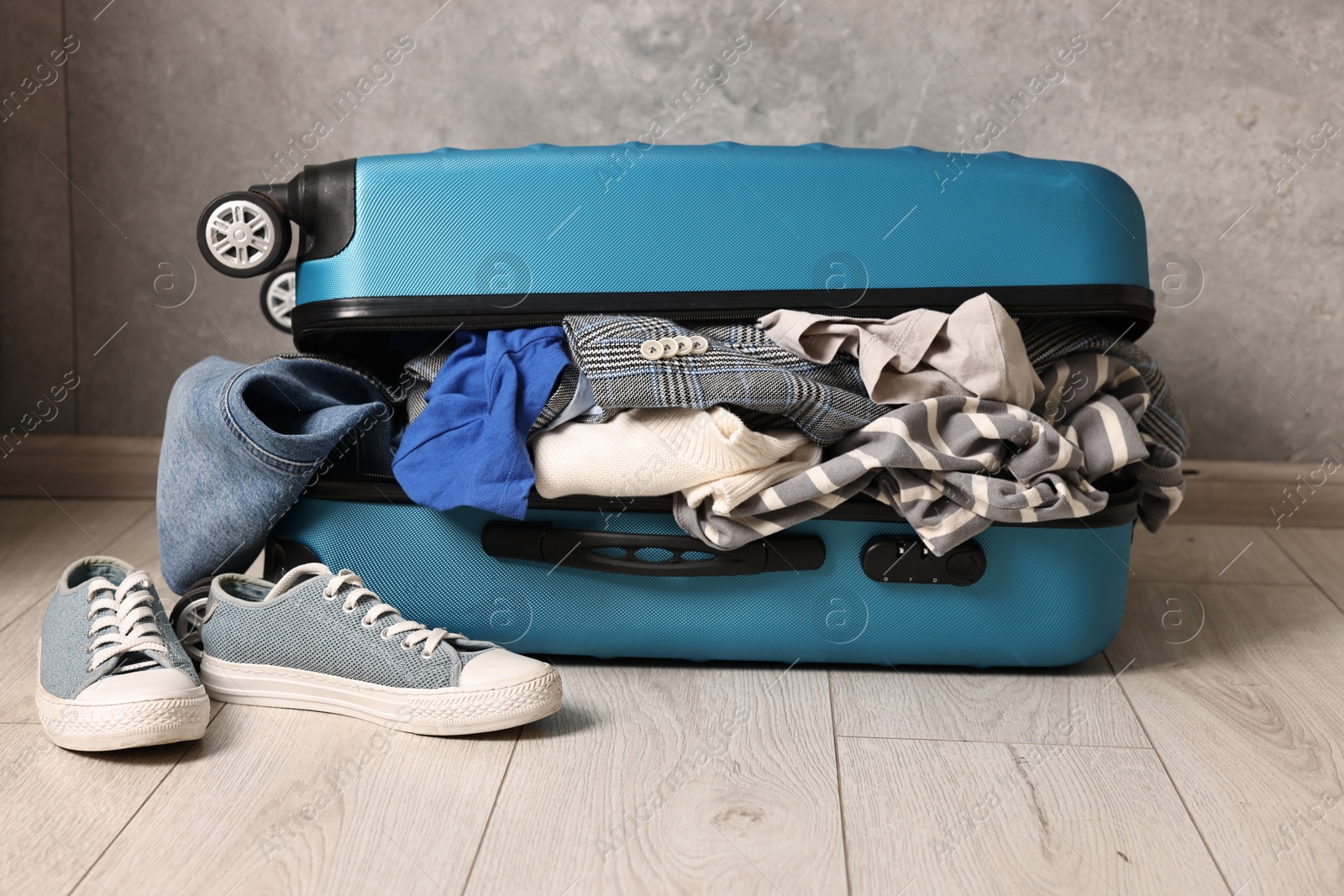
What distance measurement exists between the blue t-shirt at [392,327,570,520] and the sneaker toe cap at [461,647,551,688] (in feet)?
0.37

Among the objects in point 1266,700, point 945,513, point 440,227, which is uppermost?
point 440,227

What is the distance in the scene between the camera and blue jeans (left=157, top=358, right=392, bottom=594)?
87cm

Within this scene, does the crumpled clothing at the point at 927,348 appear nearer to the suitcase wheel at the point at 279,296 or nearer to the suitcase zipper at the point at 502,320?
the suitcase zipper at the point at 502,320

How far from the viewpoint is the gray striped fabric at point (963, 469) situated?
0.82m

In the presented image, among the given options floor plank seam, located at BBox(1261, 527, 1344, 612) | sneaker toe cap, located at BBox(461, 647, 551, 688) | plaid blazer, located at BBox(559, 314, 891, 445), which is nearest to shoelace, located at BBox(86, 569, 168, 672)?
sneaker toe cap, located at BBox(461, 647, 551, 688)

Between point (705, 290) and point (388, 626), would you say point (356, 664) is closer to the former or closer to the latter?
point (388, 626)

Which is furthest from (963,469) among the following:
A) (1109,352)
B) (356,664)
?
(356,664)

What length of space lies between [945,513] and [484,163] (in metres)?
0.48

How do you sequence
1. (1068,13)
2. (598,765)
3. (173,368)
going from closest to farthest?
(598,765) < (1068,13) < (173,368)

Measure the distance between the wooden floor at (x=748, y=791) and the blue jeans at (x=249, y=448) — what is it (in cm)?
16

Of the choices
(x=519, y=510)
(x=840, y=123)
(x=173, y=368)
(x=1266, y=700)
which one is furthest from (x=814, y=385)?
(x=173, y=368)

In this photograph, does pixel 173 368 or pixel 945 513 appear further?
pixel 173 368

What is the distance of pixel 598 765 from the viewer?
2.51 feet

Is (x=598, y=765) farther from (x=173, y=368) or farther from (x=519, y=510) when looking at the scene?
(x=173, y=368)
